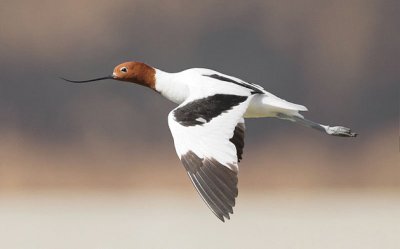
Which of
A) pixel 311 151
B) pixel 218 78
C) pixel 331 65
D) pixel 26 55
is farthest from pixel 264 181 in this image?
pixel 218 78

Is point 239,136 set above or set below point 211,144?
below

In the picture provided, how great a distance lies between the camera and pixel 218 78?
16.1 ft

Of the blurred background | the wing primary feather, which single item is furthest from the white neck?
the blurred background

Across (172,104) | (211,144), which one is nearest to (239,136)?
(211,144)

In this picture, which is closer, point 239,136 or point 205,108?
point 205,108

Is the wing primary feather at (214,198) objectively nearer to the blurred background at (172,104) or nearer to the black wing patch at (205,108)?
the black wing patch at (205,108)

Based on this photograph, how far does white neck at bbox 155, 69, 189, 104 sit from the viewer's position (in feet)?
16.1

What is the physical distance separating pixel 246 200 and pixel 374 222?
181 cm

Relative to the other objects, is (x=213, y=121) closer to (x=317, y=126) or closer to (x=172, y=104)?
(x=317, y=126)

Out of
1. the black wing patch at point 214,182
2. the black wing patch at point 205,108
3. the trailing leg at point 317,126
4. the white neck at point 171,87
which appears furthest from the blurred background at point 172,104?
the black wing patch at point 214,182

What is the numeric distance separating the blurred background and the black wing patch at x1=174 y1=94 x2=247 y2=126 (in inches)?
205

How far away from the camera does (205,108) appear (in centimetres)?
459

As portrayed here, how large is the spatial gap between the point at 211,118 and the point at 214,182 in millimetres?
400

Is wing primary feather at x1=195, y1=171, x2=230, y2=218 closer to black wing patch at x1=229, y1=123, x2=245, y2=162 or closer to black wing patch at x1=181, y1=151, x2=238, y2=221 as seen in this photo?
black wing patch at x1=181, y1=151, x2=238, y2=221
